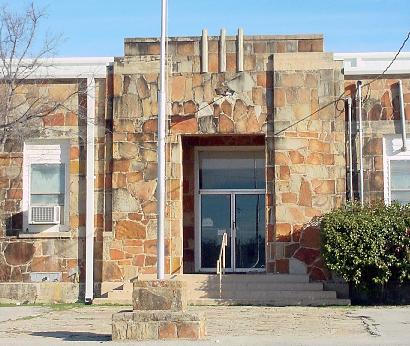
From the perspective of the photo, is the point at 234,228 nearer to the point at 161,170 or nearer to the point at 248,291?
the point at 248,291

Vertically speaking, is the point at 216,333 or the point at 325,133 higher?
the point at 325,133

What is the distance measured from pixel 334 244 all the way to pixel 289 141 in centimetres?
330

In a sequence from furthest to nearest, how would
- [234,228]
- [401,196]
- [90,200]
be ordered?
[234,228], [401,196], [90,200]

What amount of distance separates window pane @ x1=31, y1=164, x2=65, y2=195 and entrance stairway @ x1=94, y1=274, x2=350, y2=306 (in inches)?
116

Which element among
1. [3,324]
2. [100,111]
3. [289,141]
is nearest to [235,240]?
[289,141]

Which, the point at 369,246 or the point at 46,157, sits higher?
the point at 46,157

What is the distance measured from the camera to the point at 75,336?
14781 millimetres

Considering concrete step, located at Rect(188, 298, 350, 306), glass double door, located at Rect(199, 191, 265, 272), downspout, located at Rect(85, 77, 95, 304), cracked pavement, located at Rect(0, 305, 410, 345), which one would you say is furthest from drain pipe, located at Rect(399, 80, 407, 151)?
downspout, located at Rect(85, 77, 95, 304)

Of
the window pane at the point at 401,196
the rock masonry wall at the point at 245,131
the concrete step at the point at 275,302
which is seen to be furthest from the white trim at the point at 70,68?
the window pane at the point at 401,196

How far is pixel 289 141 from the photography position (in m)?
22.2

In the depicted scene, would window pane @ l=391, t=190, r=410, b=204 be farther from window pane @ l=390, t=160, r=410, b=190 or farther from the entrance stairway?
the entrance stairway

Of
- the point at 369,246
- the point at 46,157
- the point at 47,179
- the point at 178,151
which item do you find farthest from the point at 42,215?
the point at 369,246

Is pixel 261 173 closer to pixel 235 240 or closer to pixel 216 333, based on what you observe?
pixel 235 240

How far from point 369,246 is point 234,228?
5.24 m
